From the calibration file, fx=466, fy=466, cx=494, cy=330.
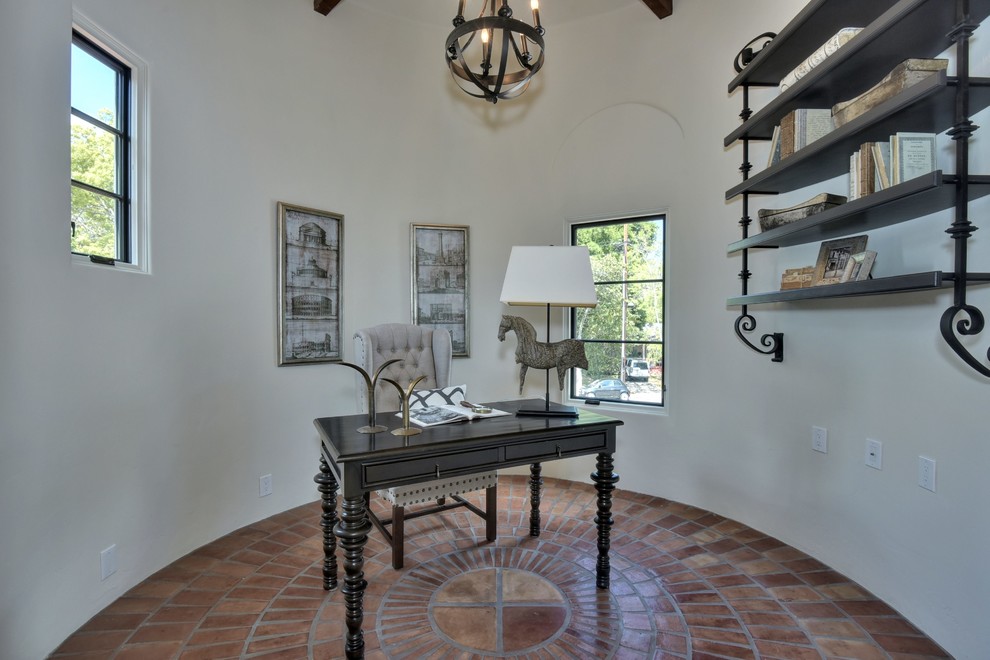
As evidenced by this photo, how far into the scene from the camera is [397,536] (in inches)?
93.3

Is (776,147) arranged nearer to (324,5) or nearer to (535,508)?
(535,508)

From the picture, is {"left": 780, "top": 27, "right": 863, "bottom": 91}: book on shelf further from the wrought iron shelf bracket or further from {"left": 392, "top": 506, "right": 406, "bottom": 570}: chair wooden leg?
{"left": 392, "top": 506, "right": 406, "bottom": 570}: chair wooden leg

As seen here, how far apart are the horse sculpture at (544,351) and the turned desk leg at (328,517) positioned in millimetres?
1014

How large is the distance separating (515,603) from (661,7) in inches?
144

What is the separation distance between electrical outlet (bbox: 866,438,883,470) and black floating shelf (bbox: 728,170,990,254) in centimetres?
96

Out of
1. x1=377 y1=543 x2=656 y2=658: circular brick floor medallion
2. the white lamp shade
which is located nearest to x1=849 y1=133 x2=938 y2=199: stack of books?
the white lamp shade

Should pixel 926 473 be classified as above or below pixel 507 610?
above

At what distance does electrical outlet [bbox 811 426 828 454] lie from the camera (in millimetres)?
2385

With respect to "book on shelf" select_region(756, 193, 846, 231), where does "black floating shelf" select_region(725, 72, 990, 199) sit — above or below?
above

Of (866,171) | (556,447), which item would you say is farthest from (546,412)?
(866,171)

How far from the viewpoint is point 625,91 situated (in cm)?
338

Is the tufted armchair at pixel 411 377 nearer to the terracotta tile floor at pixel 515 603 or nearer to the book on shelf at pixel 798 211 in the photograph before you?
the terracotta tile floor at pixel 515 603

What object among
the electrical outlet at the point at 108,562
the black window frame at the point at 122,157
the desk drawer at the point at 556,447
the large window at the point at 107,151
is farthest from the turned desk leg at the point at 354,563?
the black window frame at the point at 122,157

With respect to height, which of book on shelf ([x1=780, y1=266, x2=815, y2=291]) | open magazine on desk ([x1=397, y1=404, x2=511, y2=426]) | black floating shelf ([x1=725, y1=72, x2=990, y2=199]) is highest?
black floating shelf ([x1=725, y1=72, x2=990, y2=199])
